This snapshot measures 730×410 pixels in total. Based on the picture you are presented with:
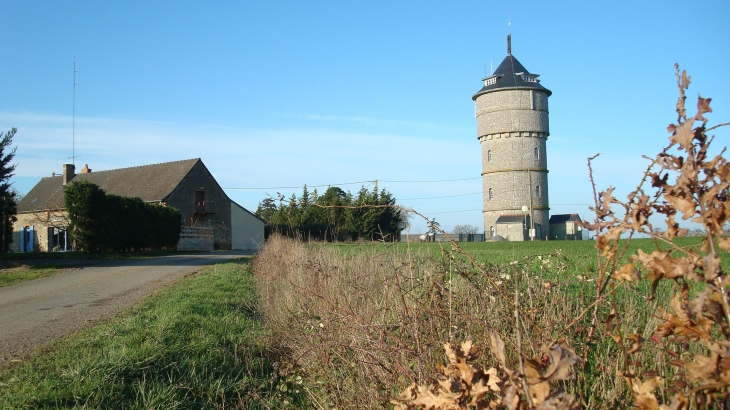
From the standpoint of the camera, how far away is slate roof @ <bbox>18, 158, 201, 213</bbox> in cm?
4325

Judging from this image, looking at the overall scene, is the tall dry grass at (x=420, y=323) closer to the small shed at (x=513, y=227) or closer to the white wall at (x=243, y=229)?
the white wall at (x=243, y=229)

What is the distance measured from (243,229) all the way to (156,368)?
145 feet

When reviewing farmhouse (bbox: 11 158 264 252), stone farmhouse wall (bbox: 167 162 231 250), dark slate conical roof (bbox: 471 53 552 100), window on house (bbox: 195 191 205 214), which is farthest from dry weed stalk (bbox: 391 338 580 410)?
dark slate conical roof (bbox: 471 53 552 100)

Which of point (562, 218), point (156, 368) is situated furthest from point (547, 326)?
point (562, 218)

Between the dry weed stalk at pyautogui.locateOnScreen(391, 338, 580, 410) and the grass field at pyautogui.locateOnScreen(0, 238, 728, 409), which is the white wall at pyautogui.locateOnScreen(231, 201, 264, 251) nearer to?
the grass field at pyautogui.locateOnScreen(0, 238, 728, 409)

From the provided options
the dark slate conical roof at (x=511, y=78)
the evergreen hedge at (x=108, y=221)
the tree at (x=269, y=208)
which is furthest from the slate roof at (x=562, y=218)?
the tree at (x=269, y=208)

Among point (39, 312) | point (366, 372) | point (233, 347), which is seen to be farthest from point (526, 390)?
point (39, 312)

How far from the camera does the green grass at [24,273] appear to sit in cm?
1431

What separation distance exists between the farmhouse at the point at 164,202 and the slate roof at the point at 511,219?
26.1 m

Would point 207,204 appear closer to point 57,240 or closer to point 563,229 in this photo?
point 57,240

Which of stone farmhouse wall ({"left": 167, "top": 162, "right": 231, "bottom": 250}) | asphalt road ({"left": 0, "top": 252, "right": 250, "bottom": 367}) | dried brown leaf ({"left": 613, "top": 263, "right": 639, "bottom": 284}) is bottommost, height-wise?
asphalt road ({"left": 0, "top": 252, "right": 250, "bottom": 367})

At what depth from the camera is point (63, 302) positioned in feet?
33.1

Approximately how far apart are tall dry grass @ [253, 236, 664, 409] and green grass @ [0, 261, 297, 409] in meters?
0.65

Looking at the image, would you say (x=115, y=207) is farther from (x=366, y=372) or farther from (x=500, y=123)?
(x=500, y=123)
